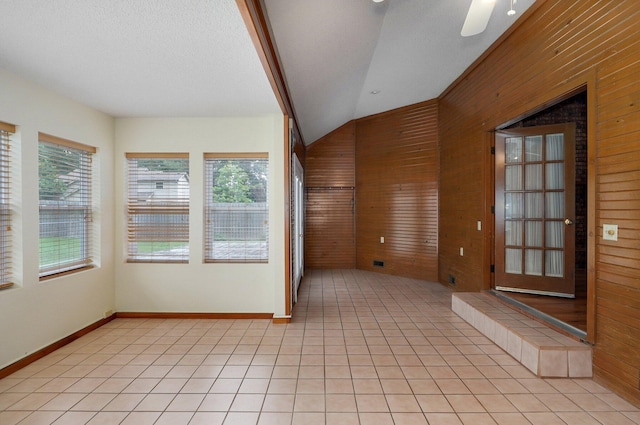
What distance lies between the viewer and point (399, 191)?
616 centimetres

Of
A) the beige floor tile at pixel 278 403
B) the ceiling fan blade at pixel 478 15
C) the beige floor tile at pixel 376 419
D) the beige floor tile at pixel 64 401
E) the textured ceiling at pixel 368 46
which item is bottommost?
the beige floor tile at pixel 64 401

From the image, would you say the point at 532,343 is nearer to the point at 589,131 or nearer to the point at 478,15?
the point at 589,131

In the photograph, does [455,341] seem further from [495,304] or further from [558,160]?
[558,160]

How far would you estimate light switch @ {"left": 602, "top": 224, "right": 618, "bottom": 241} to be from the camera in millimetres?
2289

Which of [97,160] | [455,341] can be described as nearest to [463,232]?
[455,341]

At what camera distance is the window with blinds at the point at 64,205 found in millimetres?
3064

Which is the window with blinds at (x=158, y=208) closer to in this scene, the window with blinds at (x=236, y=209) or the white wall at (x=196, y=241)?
the white wall at (x=196, y=241)

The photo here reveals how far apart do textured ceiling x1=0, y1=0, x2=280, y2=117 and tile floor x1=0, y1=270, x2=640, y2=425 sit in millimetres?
2493

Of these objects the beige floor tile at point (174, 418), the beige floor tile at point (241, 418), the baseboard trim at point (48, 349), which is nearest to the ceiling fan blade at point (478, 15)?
the beige floor tile at point (241, 418)

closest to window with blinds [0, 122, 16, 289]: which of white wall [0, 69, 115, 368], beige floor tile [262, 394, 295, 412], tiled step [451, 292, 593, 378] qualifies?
white wall [0, 69, 115, 368]

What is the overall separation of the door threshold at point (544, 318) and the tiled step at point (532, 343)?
0.18ft

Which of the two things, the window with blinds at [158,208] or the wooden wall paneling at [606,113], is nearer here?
the wooden wall paneling at [606,113]

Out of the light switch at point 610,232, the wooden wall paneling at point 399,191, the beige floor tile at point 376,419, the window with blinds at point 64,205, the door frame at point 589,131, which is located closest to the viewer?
the beige floor tile at point 376,419

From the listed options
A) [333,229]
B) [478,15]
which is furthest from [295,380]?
[333,229]
